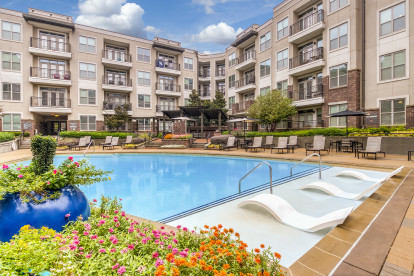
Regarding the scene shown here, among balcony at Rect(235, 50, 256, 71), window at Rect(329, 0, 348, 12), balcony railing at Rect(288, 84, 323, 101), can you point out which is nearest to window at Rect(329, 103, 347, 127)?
balcony railing at Rect(288, 84, 323, 101)

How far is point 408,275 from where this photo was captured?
1913mm

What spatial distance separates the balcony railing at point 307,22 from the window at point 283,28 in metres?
0.96

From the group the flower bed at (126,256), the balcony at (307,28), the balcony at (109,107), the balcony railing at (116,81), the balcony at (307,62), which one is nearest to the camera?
the flower bed at (126,256)

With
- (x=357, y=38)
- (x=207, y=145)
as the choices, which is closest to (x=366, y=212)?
(x=207, y=145)

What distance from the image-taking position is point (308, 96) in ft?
63.2

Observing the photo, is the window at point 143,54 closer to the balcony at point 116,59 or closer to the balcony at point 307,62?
the balcony at point 116,59

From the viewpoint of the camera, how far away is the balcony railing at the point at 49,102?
21.6 m

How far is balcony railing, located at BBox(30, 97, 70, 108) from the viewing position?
2164 cm

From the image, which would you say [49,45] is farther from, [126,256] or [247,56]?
[126,256]

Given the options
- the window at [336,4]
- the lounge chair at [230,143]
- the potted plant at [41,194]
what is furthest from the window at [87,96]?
the window at [336,4]

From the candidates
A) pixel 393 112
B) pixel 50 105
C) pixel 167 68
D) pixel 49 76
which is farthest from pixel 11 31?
pixel 393 112

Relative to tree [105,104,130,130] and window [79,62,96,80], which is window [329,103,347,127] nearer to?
tree [105,104,130,130]

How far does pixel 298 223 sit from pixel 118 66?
2810 cm

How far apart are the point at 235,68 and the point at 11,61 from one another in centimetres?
2428
